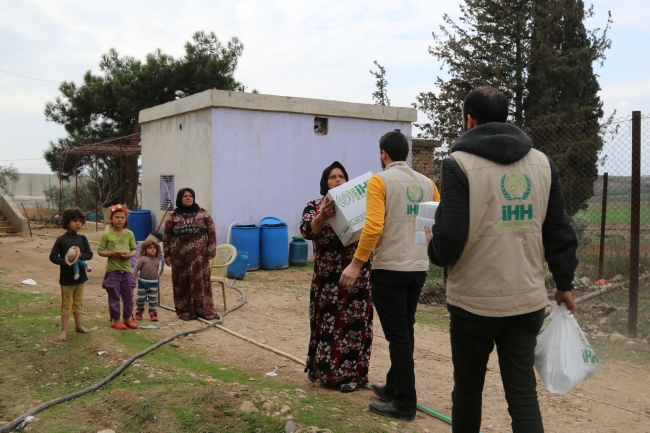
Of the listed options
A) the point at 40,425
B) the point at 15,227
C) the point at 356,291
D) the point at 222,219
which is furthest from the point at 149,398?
the point at 15,227

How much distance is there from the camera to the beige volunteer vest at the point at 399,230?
12.8ft

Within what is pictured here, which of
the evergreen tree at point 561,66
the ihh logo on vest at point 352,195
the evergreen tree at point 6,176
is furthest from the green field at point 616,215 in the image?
the evergreen tree at point 6,176

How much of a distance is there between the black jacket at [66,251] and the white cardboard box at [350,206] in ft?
10.3

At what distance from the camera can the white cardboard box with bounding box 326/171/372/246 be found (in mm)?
4145

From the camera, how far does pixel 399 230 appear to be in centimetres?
393

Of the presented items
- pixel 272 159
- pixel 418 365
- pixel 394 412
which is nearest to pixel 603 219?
pixel 418 365

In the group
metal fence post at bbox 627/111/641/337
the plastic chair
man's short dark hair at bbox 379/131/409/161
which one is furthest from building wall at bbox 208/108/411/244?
man's short dark hair at bbox 379/131/409/161

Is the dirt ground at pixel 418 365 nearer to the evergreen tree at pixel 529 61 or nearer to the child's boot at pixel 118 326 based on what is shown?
the child's boot at pixel 118 326

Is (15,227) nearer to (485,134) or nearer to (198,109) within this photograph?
(198,109)

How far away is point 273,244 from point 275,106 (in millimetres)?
2949

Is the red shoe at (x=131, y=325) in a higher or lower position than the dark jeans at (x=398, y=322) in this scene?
lower

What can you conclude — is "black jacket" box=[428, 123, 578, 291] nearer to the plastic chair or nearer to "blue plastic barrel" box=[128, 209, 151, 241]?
the plastic chair

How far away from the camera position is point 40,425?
3.97 meters

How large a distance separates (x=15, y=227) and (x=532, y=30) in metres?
19.6
